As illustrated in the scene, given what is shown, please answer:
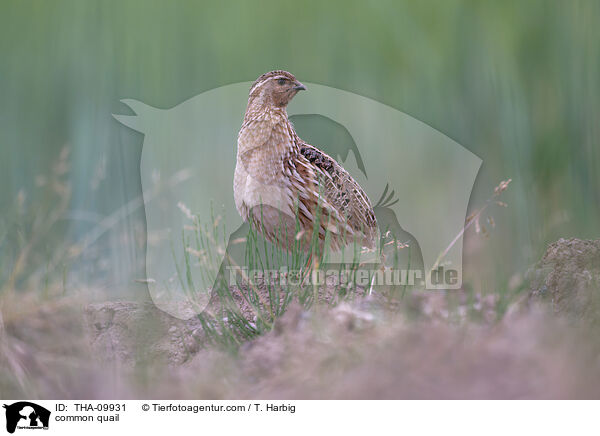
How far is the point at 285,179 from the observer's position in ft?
9.67

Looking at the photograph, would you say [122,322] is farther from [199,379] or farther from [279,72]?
[279,72]

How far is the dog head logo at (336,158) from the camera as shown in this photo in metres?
2.92

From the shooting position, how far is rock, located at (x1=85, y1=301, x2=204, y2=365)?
2.44 m

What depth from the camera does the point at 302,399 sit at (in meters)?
1.65

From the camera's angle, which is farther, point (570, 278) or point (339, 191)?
point (339, 191)

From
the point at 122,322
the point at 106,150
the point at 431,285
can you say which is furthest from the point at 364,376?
the point at 106,150

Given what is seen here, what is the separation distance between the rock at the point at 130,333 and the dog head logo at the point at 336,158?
0.23 meters

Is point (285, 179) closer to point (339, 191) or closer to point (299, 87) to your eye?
point (339, 191)
